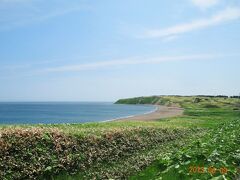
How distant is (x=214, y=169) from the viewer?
16609 mm

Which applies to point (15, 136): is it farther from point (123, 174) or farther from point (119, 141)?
point (119, 141)

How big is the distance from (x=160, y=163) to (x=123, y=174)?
2.17 metres

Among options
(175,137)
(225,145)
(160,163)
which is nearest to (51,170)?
(160,163)

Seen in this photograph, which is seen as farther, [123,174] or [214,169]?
[123,174]
